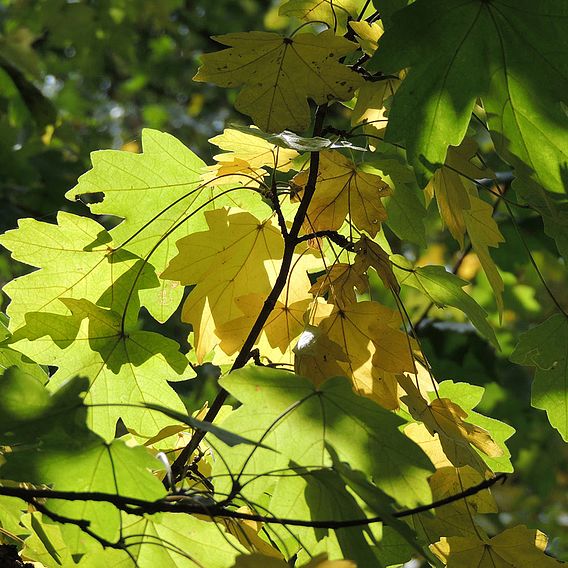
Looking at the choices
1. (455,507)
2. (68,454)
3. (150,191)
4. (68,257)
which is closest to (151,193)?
(150,191)

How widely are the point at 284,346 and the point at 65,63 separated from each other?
5481 mm

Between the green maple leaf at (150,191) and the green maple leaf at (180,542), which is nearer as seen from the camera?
the green maple leaf at (180,542)

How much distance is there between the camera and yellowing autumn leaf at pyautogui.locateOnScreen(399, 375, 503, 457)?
96 centimetres

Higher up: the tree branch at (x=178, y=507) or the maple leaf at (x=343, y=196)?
the maple leaf at (x=343, y=196)

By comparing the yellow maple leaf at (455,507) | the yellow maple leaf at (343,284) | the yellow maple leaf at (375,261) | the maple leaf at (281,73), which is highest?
the maple leaf at (281,73)

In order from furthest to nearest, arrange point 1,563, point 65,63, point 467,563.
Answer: point 65,63
point 467,563
point 1,563

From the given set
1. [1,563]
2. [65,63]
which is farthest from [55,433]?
[65,63]

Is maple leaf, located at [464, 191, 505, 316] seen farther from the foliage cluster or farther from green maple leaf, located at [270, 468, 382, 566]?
green maple leaf, located at [270, 468, 382, 566]

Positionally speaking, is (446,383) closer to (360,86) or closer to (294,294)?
(294,294)

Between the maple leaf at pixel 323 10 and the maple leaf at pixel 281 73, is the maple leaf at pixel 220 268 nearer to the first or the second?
the maple leaf at pixel 281 73

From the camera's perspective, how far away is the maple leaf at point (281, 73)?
3.25 ft

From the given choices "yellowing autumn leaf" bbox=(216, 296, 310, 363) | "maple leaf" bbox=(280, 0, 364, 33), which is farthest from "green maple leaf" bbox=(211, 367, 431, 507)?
"maple leaf" bbox=(280, 0, 364, 33)

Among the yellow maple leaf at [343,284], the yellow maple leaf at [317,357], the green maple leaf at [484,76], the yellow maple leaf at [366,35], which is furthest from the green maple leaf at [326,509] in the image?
the yellow maple leaf at [366,35]

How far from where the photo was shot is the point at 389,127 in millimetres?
944
